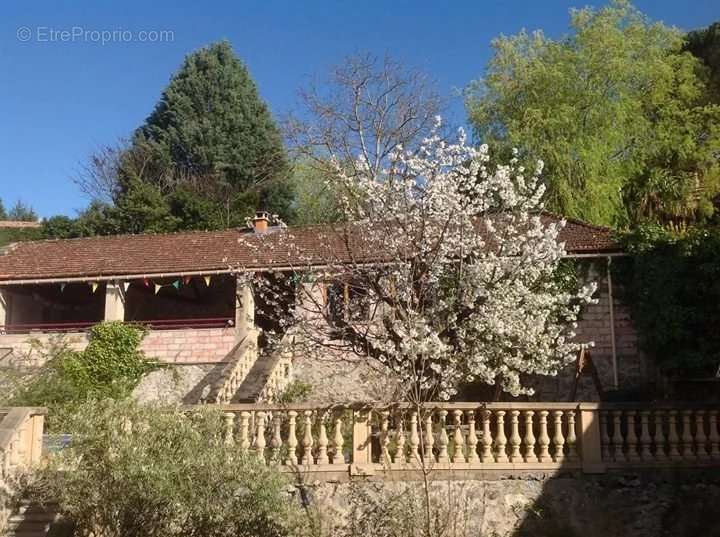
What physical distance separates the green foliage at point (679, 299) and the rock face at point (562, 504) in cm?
474

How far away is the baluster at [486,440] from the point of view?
950 centimetres

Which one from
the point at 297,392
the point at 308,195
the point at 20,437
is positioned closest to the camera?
the point at 20,437

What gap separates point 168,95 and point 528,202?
1190 inches

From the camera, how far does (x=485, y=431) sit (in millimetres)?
9539

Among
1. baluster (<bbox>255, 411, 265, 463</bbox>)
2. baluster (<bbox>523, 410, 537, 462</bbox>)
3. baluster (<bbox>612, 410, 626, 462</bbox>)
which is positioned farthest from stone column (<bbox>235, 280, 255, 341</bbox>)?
baluster (<bbox>612, 410, 626, 462</bbox>)

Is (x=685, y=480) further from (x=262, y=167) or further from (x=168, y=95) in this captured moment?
(x=168, y=95)

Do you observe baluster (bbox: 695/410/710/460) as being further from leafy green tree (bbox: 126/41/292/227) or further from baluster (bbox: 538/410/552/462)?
leafy green tree (bbox: 126/41/292/227)

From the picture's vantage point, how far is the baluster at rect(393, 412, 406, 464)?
9438mm

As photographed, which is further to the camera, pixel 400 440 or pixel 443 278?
pixel 443 278

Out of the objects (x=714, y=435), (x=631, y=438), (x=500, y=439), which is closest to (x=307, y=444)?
(x=500, y=439)

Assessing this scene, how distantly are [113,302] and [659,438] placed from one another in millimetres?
13650

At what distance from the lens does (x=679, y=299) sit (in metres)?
14.0

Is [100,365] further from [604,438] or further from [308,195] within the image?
[308,195]

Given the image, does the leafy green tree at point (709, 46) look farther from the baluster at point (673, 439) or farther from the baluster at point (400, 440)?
the baluster at point (400, 440)
